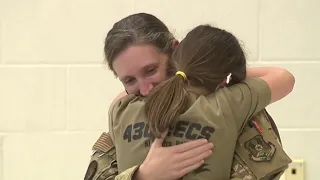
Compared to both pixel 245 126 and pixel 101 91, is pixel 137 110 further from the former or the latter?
pixel 101 91

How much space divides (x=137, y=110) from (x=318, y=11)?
780 millimetres

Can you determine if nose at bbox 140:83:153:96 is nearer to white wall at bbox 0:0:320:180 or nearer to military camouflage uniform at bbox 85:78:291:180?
military camouflage uniform at bbox 85:78:291:180

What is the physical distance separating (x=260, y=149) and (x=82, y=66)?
0.74m

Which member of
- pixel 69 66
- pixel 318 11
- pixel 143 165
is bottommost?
pixel 143 165

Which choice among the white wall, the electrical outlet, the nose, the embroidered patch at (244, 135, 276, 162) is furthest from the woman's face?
the electrical outlet

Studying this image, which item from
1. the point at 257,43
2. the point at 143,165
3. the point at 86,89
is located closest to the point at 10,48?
the point at 86,89

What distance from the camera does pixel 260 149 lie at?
89 centimetres

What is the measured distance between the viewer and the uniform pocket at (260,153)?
0.88 metres

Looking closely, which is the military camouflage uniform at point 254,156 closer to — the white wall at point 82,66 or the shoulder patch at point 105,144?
the shoulder patch at point 105,144

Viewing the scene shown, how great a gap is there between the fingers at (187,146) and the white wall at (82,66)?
66 cm

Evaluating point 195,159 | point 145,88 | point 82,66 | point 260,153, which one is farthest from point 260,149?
point 82,66

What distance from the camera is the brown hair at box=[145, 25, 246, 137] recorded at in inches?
33.2

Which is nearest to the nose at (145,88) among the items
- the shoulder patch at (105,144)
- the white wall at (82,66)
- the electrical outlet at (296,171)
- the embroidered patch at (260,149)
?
the shoulder patch at (105,144)

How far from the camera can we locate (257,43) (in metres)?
1.49
